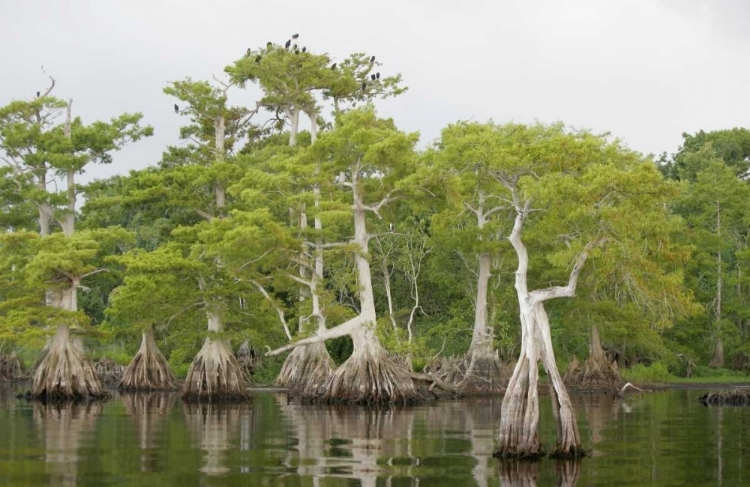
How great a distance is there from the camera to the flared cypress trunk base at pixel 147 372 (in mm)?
38688

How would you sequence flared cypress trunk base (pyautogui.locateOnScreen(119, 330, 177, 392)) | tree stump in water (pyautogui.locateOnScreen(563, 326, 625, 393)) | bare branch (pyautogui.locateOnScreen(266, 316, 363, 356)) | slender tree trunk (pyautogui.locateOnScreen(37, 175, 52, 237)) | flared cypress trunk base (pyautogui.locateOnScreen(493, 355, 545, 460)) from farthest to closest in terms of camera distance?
slender tree trunk (pyautogui.locateOnScreen(37, 175, 52, 237)) → tree stump in water (pyautogui.locateOnScreen(563, 326, 625, 393)) → flared cypress trunk base (pyautogui.locateOnScreen(119, 330, 177, 392)) → bare branch (pyautogui.locateOnScreen(266, 316, 363, 356)) → flared cypress trunk base (pyautogui.locateOnScreen(493, 355, 545, 460))

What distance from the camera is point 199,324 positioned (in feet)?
121

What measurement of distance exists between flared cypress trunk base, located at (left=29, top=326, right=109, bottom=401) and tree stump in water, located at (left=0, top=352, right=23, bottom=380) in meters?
12.4

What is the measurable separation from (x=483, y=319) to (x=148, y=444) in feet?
67.2

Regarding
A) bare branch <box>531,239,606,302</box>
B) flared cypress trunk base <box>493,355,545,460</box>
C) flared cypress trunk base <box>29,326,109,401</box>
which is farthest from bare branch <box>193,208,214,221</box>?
flared cypress trunk base <box>493,355,545,460</box>

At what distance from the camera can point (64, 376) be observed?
33781mm

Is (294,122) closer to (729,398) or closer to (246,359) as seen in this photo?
(246,359)

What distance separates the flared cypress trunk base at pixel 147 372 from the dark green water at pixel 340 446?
8.98 metres

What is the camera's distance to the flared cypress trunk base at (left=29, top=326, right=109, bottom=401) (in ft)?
110

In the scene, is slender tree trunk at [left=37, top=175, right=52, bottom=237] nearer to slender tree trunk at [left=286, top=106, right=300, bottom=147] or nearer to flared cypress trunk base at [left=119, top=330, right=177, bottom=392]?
flared cypress trunk base at [left=119, top=330, right=177, bottom=392]

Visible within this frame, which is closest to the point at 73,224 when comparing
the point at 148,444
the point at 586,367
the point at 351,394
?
the point at 351,394

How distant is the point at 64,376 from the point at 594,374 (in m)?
19.6

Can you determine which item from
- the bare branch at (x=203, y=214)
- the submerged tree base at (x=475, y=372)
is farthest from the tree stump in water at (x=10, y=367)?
the submerged tree base at (x=475, y=372)

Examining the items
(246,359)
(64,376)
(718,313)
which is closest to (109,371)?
(246,359)
